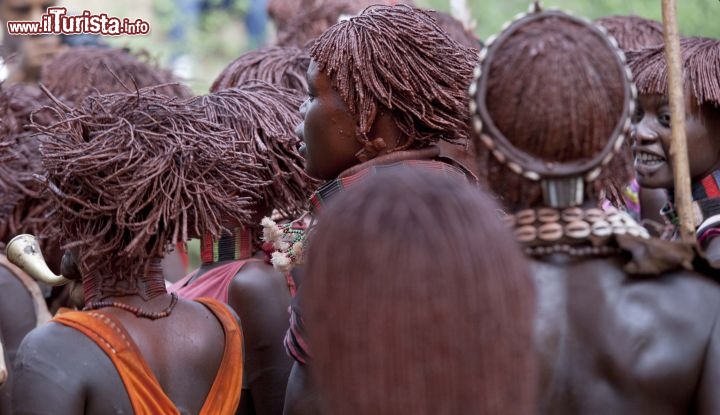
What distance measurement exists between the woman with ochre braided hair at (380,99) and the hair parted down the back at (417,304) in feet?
4.47

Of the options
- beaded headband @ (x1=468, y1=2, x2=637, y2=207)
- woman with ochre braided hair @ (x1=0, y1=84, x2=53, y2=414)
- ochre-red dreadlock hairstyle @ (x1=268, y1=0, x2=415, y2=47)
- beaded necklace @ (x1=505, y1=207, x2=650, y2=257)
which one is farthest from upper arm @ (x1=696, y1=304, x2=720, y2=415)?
ochre-red dreadlock hairstyle @ (x1=268, y1=0, x2=415, y2=47)

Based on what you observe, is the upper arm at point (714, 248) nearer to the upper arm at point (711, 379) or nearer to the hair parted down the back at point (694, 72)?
the hair parted down the back at point (694, 72)

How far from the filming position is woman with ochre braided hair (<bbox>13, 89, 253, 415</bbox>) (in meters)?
3.06

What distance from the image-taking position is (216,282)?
158 inches

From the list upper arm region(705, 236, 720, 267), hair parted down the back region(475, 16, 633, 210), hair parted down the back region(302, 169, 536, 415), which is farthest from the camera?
upper arm region(705, 236, 720, 267)

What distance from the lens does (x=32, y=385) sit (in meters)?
3.01

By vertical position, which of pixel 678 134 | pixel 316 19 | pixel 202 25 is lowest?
pixel 678 134

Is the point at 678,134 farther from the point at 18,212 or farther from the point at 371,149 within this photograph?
the point at 18,212

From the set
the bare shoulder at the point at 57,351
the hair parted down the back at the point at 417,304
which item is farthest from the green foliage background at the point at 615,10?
the hair parted down the back at the point at 417,304

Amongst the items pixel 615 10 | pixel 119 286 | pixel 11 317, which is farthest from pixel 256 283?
pixel 615 10

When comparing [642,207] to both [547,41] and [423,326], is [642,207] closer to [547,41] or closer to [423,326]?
[547,41]

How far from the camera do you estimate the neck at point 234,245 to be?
4.12m

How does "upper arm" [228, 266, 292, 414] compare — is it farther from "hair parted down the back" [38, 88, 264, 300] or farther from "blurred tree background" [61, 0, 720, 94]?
"blurred tree background" [61, 0, 720, 94]

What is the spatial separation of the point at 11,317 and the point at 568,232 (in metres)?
2.93
